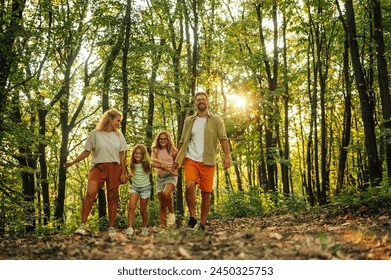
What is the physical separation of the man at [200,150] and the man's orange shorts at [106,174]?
1.14 metres


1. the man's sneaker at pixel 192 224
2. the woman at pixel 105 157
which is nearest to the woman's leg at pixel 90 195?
the woman at pixel 105 157

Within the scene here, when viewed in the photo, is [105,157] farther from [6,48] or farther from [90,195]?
[6,48]

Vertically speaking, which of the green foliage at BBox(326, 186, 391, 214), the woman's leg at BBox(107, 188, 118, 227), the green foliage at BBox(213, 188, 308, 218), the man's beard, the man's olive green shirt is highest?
the man's beard

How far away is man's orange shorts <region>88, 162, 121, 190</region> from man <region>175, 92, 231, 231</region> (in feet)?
3.73

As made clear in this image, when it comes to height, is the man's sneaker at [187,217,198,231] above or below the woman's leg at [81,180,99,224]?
below

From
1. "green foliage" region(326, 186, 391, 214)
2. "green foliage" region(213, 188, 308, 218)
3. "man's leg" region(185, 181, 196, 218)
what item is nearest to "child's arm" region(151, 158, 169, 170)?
"man's leg" region(185, 181, 196, 218)

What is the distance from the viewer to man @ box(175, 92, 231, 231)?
756cm

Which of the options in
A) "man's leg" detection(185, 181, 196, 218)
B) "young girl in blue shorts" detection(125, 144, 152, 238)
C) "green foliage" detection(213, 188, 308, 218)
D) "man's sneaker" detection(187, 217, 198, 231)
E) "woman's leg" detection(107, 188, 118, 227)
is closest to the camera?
"man's sneaker" detection(187, 217, 198, 231)

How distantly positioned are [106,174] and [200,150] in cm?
174

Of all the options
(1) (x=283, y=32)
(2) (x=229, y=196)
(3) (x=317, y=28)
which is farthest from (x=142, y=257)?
(1) (x=283, y=32)

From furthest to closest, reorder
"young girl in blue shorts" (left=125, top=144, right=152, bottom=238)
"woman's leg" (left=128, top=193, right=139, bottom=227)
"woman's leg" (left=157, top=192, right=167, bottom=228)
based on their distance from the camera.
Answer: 1. "woman's leg" (left=157, top=192, right=167, bottom=228)
2. "young girl in blue shorts" (left=125, top=144, right=152, bottom=238)
3. "woman's leg" (left=128, top=193, right=139, bottom=227)

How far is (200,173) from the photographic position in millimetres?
7633

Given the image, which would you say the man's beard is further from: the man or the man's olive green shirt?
the man's olive green shirt

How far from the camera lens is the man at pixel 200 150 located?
7.56 m
